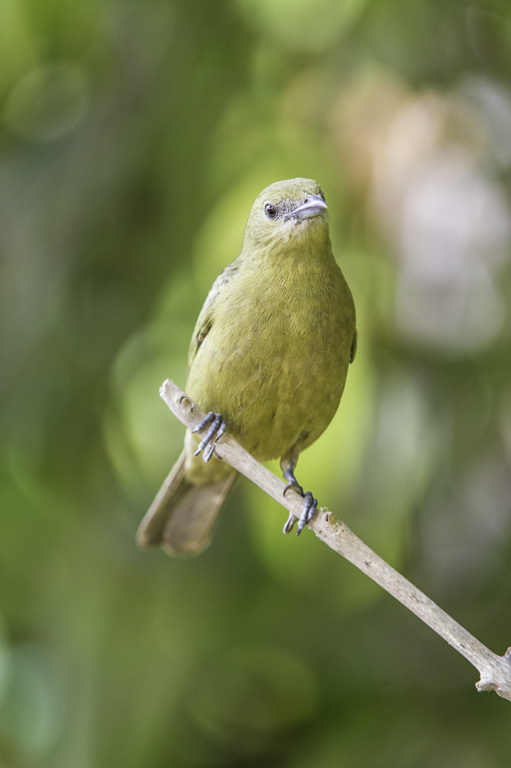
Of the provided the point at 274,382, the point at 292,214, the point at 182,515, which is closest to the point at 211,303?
the point at 274,382

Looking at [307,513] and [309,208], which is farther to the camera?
[307,513]

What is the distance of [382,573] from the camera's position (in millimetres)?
2207

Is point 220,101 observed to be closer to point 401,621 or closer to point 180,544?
point 180,544

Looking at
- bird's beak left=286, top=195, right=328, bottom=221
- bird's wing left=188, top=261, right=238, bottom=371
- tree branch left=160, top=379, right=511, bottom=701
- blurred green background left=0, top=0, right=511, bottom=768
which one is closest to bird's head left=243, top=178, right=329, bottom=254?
bird's beak left=286, top=195, right=328, bottom=221

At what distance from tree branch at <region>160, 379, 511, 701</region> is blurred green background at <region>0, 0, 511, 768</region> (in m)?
1.36

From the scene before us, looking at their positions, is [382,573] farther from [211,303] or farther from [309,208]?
[211,303]

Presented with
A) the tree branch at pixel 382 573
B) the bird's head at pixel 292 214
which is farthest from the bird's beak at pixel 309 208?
the tree branch at pixel 382 573

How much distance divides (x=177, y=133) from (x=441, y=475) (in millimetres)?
1843

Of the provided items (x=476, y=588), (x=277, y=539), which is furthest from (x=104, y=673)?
(x=476, y=588)

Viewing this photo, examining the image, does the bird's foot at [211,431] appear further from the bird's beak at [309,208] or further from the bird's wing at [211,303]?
the bird's beak at [309,208]

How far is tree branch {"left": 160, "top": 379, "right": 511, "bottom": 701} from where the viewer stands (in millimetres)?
2137

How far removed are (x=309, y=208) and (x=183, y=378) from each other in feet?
5.43

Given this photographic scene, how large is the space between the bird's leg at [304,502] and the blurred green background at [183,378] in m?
0.52

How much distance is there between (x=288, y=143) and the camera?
13.1 feet
